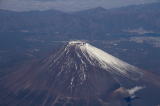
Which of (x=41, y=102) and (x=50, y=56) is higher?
(x=50, y=56)

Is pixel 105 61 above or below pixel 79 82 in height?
above

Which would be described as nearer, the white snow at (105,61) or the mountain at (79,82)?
the mountain at (79,82)

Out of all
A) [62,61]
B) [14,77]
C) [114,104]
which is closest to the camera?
Result: [114,104]

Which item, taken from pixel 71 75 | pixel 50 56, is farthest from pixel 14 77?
pixel 71 75

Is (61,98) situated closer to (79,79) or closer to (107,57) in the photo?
(79,79)

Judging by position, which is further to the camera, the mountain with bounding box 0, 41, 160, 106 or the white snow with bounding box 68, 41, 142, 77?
the white snow with bounding box 68, 41, 142, 77

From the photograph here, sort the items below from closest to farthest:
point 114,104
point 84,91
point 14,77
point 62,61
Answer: point 114,104, point 84,91, point 62,61, point 14,77

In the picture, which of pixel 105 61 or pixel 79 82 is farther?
pixel 105 61

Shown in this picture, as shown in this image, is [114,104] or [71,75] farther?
[71,75]
